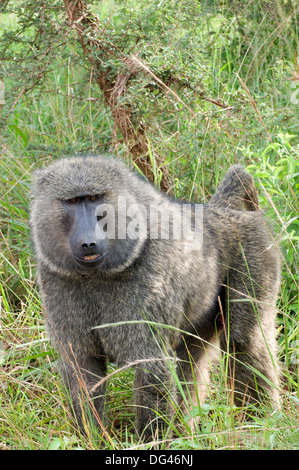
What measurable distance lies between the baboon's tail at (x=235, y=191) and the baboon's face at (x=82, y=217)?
2.79 feet

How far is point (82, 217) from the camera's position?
8.07 feet

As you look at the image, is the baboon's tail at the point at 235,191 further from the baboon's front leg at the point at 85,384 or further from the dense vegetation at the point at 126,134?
the baboon's front leg at the point at 85,384

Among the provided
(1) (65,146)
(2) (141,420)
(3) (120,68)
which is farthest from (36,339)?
(3) (120,68)

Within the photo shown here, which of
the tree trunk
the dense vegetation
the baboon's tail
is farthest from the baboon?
the tree trunk

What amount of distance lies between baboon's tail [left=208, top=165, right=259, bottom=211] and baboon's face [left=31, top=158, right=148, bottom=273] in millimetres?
850

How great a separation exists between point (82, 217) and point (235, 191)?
1159mm

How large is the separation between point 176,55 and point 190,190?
820mm

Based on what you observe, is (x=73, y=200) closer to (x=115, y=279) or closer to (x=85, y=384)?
(x=115, y=279)

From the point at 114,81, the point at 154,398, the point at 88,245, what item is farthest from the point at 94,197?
the point at 114,81

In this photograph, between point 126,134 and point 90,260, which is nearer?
point 90,260

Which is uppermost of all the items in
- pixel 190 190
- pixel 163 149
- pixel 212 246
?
pixel 163 149

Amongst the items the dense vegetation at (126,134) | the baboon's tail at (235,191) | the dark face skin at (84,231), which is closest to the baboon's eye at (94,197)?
the dark face skin at (84,231)

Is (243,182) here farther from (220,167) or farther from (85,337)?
(85,337)

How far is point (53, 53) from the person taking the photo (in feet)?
12.9
